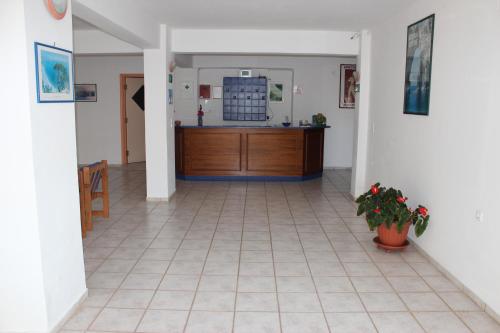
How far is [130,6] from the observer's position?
4.63 meters

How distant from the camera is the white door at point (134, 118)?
978 centimetres

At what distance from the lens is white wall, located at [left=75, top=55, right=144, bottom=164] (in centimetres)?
959

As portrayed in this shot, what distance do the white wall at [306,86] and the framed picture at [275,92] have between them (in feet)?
0.30

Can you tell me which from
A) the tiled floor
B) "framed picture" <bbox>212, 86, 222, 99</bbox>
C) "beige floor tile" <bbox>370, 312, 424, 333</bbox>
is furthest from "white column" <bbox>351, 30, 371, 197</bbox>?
"framed picture" <bbox>212, 86, 222, 99</bbox>

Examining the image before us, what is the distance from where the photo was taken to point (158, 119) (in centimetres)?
633

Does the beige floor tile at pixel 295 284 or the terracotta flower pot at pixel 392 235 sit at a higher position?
the terracotta flower pot at pixel 392 235

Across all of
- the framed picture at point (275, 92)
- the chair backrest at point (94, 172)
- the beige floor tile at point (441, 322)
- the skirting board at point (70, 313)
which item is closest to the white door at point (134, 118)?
the framed picture at point (275, 92)

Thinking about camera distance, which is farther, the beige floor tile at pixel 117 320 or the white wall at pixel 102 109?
the white wall at pixel 102 109

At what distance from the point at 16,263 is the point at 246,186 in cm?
520

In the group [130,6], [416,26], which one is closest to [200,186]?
[130,6]

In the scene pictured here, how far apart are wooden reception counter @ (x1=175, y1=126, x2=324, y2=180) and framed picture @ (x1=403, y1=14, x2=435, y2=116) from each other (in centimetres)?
335

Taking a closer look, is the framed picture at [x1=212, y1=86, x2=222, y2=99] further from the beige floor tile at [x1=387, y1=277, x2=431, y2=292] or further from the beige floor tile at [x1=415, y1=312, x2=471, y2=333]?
the beige floor tile at [x1=415, y1=312, x2=471, y2=333]

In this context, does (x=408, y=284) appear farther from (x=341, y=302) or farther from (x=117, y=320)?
(x=117, y=320)

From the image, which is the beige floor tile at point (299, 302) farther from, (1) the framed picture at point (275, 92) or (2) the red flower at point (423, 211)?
(1) the framed picture at point (275, 92)
